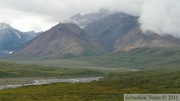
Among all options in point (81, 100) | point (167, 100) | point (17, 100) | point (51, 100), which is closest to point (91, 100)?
point (81, 100)

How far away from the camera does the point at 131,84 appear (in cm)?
14600

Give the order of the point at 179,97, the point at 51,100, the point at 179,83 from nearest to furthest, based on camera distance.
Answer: the point at 179,97
the point at 51,100
the point at 179,83

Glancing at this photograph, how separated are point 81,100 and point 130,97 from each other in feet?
99.7

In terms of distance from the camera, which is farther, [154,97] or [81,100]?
[81,100]

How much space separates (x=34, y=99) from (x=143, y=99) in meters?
43.4

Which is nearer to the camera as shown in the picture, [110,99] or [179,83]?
Result: [110,99]

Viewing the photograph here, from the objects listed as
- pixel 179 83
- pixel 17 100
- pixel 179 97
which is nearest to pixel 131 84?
pixel 179 83

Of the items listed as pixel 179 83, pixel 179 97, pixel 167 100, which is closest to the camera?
pixel 167 100

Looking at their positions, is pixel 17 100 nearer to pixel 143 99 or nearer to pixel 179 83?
pixel 143 99

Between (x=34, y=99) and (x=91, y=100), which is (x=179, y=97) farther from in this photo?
(x=34, y=99)

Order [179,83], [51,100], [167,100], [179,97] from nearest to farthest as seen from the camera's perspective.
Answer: [167,100] → [179,97] → [51,100] → [179,83]

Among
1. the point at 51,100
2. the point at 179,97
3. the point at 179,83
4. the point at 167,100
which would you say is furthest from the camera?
the point at 179,83

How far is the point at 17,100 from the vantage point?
3836 inches

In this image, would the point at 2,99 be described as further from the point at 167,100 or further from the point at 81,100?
the point at 167,100
